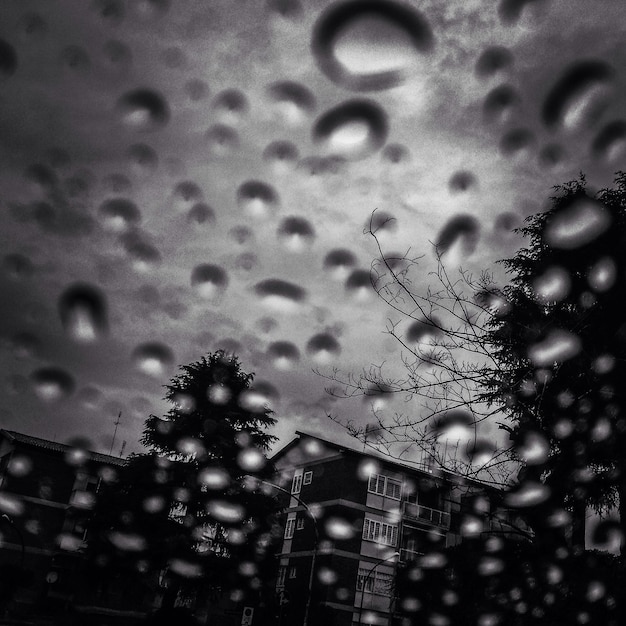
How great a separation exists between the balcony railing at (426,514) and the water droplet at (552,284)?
68.7ft

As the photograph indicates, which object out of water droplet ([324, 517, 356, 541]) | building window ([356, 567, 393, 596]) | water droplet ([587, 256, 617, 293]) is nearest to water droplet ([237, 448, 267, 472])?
water droplet ([324, 517, 356, 541])

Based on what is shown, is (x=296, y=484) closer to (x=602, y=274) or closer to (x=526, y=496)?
Result: (x=602, y=274)

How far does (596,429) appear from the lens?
5.67m

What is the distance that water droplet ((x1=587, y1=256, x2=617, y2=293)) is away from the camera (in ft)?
21.2

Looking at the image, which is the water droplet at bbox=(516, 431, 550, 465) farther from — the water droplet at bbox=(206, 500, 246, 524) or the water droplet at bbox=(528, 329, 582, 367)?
the water droplet at bbox=(206, 500, 246, 524)

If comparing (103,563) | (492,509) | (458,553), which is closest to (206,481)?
(103,563)

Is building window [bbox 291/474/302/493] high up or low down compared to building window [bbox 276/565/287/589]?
up

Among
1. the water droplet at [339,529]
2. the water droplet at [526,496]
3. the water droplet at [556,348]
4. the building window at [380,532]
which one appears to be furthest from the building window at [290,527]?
the water droplet at [556,348]

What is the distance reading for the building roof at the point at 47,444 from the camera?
86.7ft

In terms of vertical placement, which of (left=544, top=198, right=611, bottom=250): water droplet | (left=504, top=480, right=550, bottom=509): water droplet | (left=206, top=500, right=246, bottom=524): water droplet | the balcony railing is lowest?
(left=504, top=480, right=550, bottom=509): water droplet

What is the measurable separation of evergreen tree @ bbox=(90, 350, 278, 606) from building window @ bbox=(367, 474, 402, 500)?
878 cm

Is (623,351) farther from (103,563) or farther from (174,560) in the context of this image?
(103,563)

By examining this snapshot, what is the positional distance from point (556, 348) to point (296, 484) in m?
27.1

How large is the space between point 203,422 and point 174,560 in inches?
184
